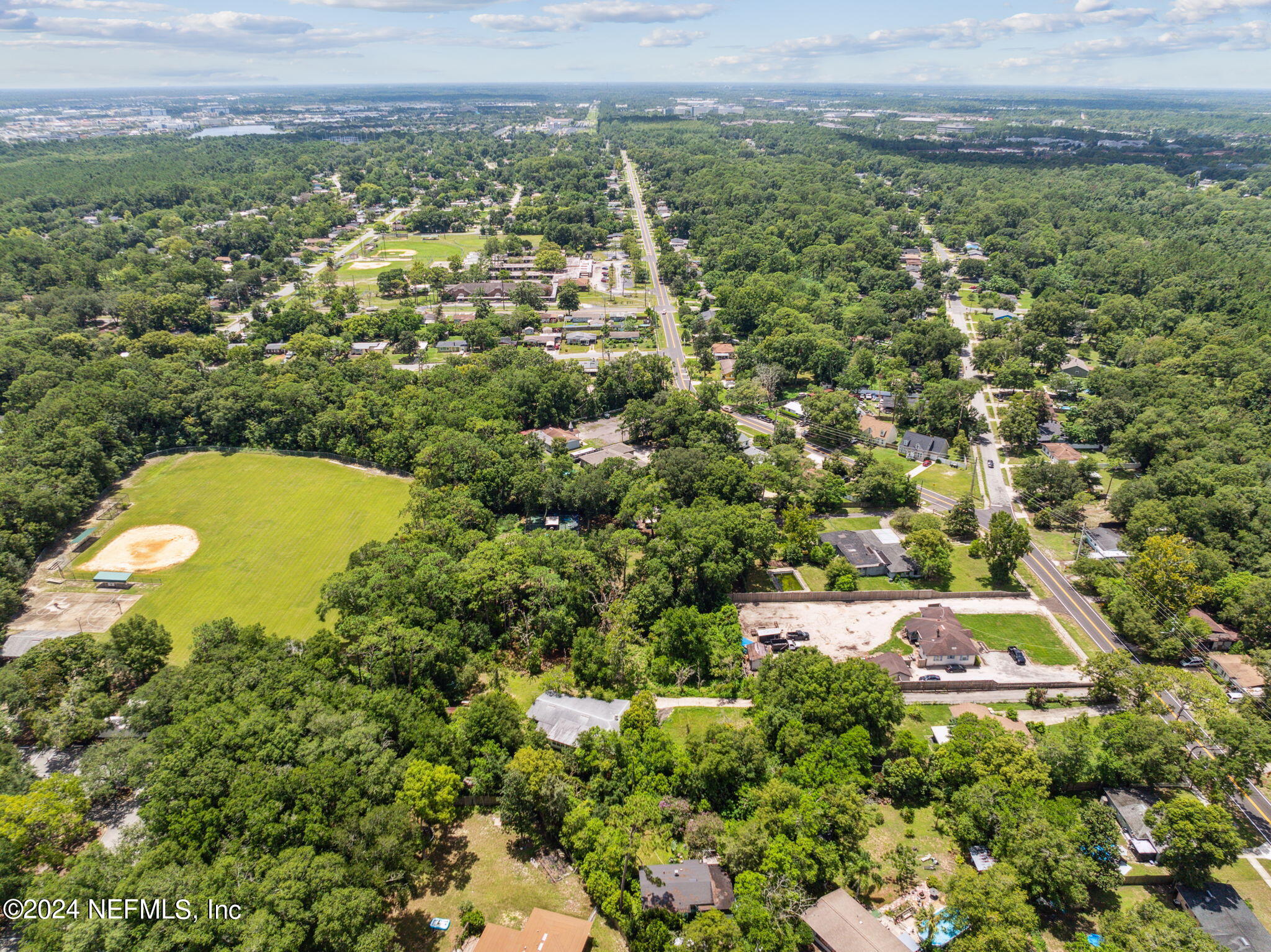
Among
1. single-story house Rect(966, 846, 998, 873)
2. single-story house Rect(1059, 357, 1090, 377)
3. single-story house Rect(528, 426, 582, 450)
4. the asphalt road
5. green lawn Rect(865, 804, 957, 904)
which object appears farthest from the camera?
the asphalt road

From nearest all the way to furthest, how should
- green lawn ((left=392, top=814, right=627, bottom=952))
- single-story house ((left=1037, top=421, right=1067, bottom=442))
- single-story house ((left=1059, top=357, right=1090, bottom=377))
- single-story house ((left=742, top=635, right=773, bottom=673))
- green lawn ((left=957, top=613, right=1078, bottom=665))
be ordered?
green lawn ((left=392, top=814, right=627, bottom=952)) → single-story house ((left=742, top=635, right=773, bottom=673)) → green lawn ((left=957, top=613, right=1078, bottom=665)) → single-story house ((left=1037, top=421, right=1067, bottom=442)) → single-story house ((left=1059, top=357, right=1090, bottom=377))

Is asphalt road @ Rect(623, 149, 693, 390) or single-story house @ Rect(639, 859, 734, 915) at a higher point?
asphalt road @ Rect(623, 149, 693, 390)

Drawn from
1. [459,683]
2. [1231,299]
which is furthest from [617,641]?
[1231,299]

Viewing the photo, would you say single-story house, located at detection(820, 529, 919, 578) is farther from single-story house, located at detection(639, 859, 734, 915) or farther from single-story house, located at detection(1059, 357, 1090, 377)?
single-story house, located at detection(1059, 357, 1090, 377)

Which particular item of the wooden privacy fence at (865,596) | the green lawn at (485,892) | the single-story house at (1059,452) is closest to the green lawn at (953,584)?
the wooden privacy fence at (865,596)

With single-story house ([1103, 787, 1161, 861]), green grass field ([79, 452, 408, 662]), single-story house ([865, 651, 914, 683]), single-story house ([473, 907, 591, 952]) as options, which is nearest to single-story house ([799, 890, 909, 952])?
single-story house ([473, 907, 591, 952])

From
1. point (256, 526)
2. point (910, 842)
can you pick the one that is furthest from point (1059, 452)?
point (256, 526)
